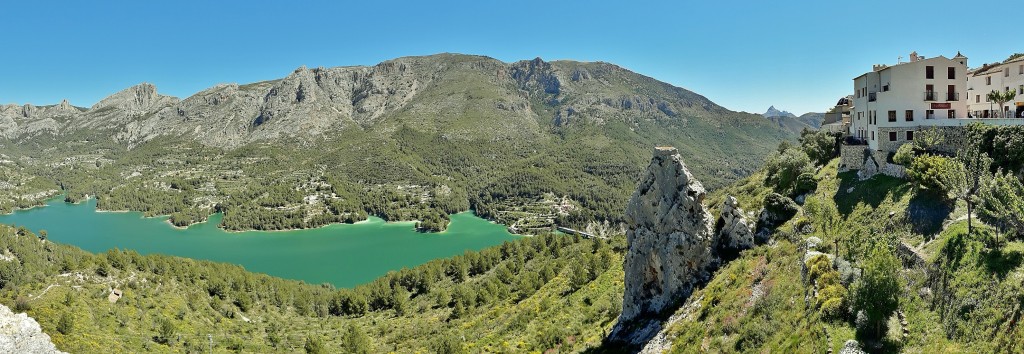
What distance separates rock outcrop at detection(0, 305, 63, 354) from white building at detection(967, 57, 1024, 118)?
199 ft

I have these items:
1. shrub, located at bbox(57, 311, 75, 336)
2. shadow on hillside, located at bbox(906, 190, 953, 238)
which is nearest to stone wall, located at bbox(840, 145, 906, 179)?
shadow on hillside, located at bbox(906, 190, 953, 238)

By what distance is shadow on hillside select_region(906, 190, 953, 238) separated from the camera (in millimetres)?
19094

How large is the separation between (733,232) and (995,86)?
2383 centimetres

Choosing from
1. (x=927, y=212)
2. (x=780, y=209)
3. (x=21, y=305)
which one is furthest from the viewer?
(x=21, y=305)

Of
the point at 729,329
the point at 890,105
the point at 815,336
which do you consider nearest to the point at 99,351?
the point at 729,329

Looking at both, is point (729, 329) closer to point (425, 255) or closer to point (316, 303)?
point (316, 303)

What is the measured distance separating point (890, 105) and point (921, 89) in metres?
1.61

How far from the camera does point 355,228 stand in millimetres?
168875

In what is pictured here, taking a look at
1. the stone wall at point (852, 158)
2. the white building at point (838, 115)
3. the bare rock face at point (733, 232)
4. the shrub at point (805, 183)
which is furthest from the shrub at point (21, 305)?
the white building at point (838, 115)

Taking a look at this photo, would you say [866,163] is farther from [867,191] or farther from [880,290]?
[880,290]

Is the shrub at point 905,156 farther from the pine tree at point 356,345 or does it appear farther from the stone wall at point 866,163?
the pine tree at point 356,345

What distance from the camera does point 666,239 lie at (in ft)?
88.6

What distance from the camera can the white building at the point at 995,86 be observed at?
30359 millimetres

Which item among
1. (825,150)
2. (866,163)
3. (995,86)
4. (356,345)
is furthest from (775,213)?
(356,345)
